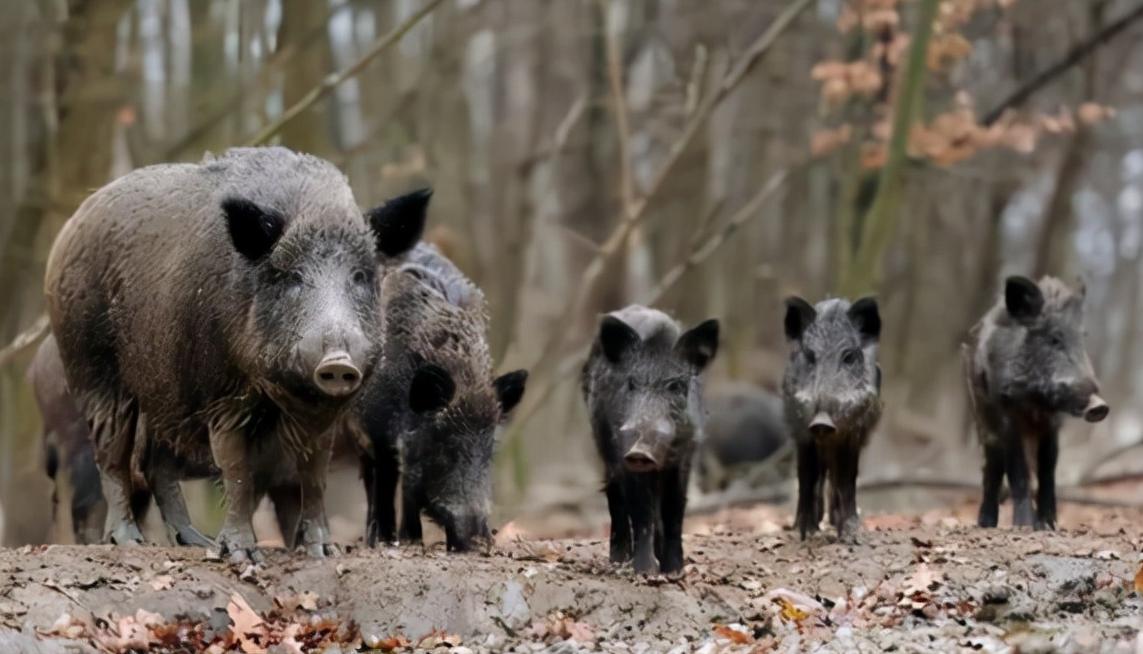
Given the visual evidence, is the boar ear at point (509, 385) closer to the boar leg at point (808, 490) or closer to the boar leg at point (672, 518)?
the boar leg at point (672, 518)

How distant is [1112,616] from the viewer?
369 inches

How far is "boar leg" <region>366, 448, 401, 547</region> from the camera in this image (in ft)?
37.2

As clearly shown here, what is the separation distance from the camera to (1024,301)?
12938 mm

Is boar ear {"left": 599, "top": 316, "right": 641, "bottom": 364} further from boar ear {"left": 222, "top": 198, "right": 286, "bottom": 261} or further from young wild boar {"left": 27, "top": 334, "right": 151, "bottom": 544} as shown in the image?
young wild boar {"left": 27, "top": 334, "right": 151, "bottom": 544}

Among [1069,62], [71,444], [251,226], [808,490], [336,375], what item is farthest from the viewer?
[1069,62]

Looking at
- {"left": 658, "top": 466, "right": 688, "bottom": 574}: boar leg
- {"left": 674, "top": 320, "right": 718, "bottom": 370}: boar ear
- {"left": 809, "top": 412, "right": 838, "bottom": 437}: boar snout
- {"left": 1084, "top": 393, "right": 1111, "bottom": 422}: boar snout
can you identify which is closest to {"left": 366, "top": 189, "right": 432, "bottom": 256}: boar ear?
{"left": 674, "top": 320, "right": 718, "bottom": 370}: boar ear

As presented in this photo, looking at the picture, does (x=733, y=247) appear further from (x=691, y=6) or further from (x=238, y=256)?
(x=238, y=256)

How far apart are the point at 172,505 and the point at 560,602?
8.17 ft

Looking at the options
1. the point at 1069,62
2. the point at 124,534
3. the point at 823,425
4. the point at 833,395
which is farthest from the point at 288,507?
the point at 1069,62

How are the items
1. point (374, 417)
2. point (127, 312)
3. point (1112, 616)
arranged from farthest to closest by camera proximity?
point (374, 417)
point (127, 312)
point (1112, 616)

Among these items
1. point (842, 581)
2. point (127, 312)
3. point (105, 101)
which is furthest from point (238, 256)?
point (105, 101)

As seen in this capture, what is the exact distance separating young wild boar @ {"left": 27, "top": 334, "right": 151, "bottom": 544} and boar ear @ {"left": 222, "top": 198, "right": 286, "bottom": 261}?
3.55 m

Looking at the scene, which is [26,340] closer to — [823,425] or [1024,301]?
[823,425]

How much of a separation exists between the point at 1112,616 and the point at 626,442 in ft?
9.12
